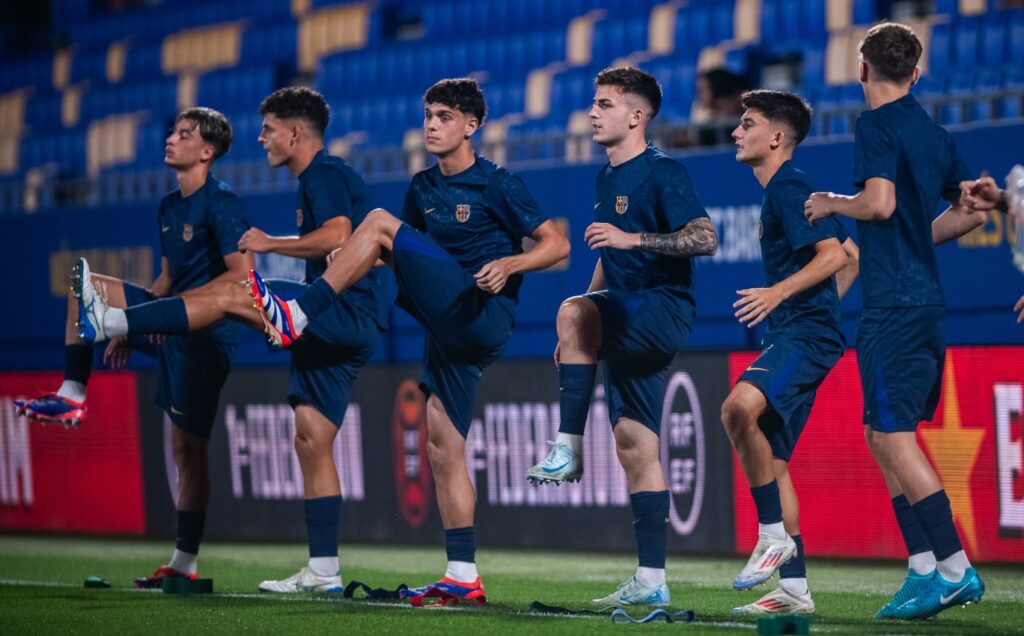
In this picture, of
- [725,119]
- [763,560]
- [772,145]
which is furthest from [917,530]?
[725,119]

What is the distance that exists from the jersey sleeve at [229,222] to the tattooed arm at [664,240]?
2.12 meters

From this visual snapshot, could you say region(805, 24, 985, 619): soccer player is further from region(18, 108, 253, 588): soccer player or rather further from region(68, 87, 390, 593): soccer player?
region(18, 108, 253, 588): soccer player

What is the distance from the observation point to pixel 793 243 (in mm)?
5559

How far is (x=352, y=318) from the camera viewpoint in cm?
662

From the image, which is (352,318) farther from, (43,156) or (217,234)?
(43,156)

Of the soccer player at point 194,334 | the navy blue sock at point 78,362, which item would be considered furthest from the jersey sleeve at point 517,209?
the navy blue sock at point 78,362

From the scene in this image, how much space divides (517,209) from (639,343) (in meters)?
0.77

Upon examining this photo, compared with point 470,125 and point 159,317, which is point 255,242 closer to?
point 159,317

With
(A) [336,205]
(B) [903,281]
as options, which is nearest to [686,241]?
(B) [903,281]

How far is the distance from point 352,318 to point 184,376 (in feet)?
3.25

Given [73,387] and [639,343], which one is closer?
[639,343]

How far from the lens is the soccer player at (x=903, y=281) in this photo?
16.6ft

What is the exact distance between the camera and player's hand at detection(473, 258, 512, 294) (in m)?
5.57

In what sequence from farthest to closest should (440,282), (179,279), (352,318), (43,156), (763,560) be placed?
(43,156), (179,279), (352,318), (440,282), (763,560)
